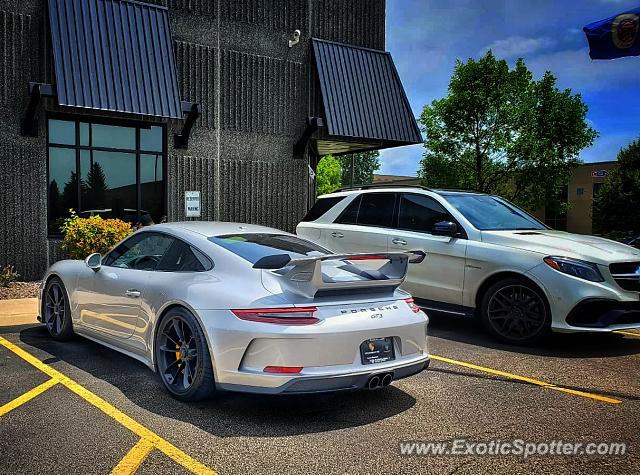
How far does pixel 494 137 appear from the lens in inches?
1185

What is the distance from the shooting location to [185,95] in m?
13.6

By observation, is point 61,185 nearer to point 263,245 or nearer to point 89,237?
point 89,237

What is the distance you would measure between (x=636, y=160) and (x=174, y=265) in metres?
39.5

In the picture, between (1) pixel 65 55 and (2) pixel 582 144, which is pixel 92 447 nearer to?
(1) pixel 65 55

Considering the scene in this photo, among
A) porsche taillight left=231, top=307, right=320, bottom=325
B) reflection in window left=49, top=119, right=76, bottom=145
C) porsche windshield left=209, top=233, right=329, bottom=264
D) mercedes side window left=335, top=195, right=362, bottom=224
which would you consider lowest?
porsche taillight left=231, top=307, right=320, bottom=325

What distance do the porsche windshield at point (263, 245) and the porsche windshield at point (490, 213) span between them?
280cm

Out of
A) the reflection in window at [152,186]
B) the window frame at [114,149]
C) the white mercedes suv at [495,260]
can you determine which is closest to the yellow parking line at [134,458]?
the white mercedes suv at [495,260]

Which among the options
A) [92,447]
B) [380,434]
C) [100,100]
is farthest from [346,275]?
[100,100]

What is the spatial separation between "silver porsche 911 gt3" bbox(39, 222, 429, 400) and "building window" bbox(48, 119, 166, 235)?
7024 millimetres

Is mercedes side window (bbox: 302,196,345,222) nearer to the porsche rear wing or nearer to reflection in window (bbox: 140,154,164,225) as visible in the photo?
the porsche rear wing

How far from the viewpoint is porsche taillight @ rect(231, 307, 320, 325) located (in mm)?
4203

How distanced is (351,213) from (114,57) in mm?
6207

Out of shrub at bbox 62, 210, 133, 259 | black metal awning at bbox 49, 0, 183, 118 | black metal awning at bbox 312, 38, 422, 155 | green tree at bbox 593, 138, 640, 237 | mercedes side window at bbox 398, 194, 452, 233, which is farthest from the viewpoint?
green tree at bbox 593, 138, 640, 237

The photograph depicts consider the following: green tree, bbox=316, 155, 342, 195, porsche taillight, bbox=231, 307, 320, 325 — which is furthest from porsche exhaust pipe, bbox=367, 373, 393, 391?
green tree, bbox=316, 155, 342, 195
